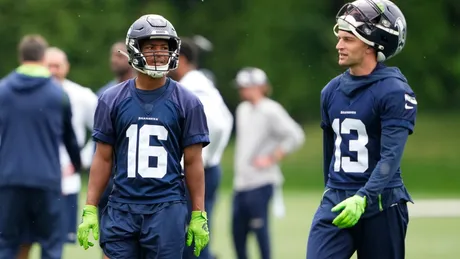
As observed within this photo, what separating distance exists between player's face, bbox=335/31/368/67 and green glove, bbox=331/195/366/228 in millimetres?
887


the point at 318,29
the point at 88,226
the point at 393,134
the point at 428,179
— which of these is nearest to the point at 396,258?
the point at 393,134

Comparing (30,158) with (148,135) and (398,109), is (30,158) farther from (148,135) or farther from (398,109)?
(398,109)

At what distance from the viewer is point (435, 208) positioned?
65.8 ft

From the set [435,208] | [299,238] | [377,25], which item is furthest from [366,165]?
[435,208]

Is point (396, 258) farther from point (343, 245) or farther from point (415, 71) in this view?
point (415, 71)

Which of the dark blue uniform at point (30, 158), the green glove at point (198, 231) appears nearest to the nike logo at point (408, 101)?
the green glove at point (198, 231)

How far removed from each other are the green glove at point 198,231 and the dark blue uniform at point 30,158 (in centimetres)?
278

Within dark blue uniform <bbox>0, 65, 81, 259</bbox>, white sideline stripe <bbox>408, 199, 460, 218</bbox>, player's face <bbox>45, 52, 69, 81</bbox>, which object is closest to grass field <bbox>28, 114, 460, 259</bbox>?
white sideline stripe <bbox>408, 199, 460, 218</bbox>

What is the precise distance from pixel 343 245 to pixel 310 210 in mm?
12763

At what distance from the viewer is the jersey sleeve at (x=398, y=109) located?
6.88 m

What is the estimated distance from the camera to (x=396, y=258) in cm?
709

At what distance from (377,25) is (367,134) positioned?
0.68 m

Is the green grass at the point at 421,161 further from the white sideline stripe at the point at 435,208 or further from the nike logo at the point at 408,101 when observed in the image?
the nike logo at the point at 408,101

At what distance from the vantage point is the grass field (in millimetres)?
13820
